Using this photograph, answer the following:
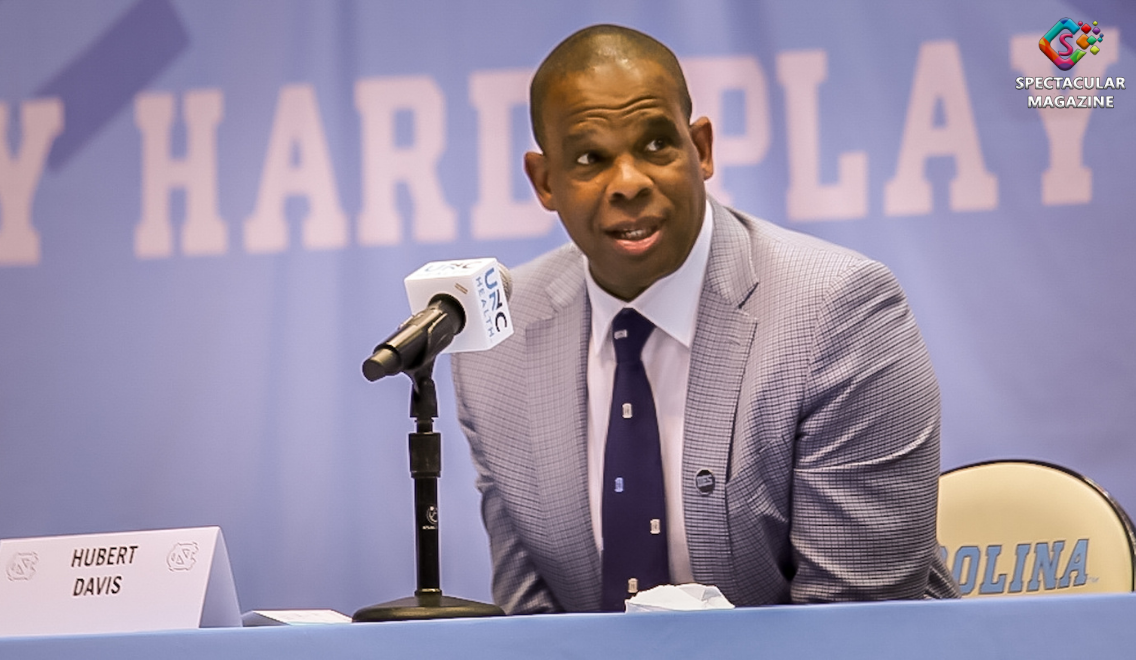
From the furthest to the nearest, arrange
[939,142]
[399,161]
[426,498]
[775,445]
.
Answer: [399,161] < [939,142] < [775,445] < [426,498]

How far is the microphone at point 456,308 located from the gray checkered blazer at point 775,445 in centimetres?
58

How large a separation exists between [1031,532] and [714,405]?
73 centimetres

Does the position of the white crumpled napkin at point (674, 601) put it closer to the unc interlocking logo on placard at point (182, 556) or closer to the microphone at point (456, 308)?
the microphone at point (456, 308)

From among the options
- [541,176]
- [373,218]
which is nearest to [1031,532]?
[541,176]

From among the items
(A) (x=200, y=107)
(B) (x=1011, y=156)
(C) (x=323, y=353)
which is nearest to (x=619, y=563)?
(C) (x=323, y=353)

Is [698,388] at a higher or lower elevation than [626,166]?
lower

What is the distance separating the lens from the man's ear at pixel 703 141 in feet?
7.48

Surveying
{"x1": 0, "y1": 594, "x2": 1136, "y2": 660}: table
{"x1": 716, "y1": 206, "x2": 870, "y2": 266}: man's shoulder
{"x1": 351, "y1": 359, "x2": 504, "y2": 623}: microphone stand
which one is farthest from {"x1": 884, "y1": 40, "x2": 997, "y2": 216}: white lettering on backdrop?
{"x1": 0, "y1": 594, "x2": 1136, "y2": 660}: table

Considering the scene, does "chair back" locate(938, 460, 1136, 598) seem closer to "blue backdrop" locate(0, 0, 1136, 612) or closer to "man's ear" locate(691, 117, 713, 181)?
"blue backdrop" locate(0, 0, 1136, 612)

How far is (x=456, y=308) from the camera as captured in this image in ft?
5.16

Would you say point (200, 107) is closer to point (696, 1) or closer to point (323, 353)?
point (323, 353)

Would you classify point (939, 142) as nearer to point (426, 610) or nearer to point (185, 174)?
point (185, 174)

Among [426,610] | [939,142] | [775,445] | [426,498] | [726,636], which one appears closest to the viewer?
[726,636]

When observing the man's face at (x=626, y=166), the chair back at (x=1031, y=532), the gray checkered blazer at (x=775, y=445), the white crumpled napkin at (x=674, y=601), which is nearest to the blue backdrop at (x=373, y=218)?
the chair back at (x=1031, y=532)
